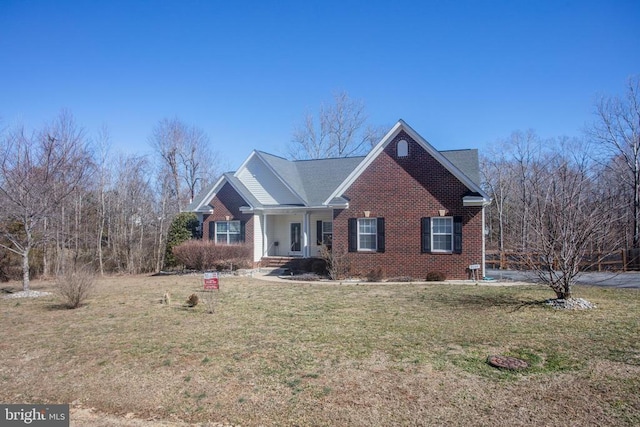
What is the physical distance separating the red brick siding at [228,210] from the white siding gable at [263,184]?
1293mm

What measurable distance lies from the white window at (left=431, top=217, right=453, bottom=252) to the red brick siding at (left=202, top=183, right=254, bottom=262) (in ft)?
32.9

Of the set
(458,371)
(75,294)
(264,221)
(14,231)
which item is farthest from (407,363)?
(14,231)

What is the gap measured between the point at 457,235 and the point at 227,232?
12614 mm

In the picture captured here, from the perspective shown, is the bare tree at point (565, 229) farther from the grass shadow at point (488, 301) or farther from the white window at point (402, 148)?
the white window at point (402, 148)

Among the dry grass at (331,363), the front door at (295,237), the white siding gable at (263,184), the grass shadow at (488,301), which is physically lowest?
the dry grass at (331,363)

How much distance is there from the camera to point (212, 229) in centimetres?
2458

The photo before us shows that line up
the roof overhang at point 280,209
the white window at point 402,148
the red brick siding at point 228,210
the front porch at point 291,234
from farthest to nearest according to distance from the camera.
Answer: the red brick siding at point 228,210 → the front porch at point 291,234 → the roof overhang at point 280,209 → the white window at point 402,148

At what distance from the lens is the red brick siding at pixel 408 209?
18.0 m

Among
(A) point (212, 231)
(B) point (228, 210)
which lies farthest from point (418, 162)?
(A) point (212, 231)

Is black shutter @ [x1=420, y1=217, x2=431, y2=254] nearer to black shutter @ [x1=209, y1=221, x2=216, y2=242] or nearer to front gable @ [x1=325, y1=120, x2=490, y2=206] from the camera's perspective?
front gable @ [x1=325, y1=120, x2=490, y2=206]

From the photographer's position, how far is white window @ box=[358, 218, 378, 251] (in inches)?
762

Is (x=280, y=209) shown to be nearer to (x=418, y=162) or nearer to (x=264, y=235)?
(x=264, y=235)

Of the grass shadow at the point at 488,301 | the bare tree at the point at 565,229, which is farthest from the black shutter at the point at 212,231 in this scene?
the bare tree at the point at 565,229

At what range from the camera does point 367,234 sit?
19.5 m
